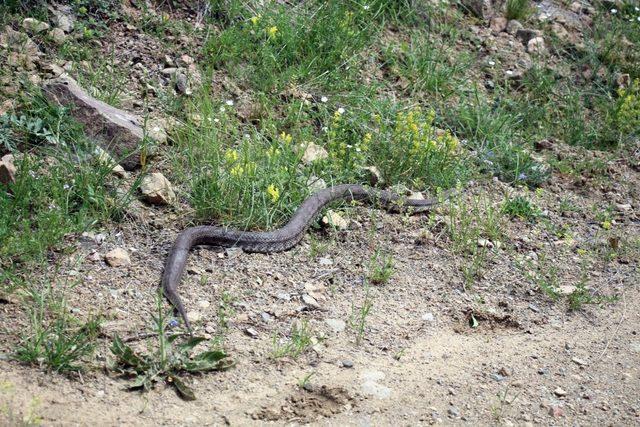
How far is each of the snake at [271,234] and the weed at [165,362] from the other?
0.30 metres

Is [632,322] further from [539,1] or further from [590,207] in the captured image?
[539,1]

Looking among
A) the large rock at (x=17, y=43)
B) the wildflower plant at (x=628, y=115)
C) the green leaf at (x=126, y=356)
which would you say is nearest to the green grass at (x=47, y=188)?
the large rock at (x=17, y=43)

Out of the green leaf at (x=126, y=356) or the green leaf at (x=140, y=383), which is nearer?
the green leaf at (x=140, y=383)

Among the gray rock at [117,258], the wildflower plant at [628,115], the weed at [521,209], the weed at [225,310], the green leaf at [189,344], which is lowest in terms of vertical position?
the gray rock at [117,258]

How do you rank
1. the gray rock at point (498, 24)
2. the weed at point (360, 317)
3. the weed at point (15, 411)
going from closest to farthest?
the weed at point (15, 411), the weed at point (360, 317), the gray rock at point (498, 24)

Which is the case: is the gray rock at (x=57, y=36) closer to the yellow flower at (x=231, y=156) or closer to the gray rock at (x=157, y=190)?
the gray rock at (x=157, y=190)

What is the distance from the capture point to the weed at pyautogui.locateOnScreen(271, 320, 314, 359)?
498cm

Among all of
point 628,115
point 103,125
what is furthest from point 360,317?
point 628,115

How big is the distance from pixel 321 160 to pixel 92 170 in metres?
1.95

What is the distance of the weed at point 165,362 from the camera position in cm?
454

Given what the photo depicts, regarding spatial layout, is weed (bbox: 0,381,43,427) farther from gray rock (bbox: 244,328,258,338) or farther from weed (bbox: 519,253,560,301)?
weed (bbox: 519,253,560,301)

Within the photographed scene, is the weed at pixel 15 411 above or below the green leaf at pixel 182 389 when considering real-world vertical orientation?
below

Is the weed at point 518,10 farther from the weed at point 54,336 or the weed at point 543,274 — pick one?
the weed at point 54,336

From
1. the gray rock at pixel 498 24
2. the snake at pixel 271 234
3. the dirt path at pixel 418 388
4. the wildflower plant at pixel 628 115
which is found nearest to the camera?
the dirt path at pixel 418 388
